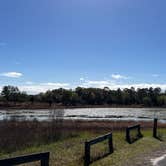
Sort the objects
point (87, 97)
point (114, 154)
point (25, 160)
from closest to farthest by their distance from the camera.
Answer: point (25, 160) < point (114, 154) < point (87, 97)

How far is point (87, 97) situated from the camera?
170375mm

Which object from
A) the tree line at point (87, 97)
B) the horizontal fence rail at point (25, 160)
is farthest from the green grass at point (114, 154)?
the tree line at point (87, 97)

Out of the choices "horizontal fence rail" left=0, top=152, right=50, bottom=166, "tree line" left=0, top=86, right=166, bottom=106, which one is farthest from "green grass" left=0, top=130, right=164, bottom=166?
"tree line" left=0, top=86, right=166, bottom=106

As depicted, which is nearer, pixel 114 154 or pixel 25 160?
pixel 25 160

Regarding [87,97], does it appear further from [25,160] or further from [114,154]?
[25,160]

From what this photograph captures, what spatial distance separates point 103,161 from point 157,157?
224 cm

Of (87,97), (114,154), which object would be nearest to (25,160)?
(114,154)

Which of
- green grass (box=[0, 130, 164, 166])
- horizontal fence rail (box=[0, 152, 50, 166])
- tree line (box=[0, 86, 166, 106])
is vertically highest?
tree line (box=[0, 86, 166, 106])

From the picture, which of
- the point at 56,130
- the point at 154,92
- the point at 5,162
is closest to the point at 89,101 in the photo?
the point at 154,92

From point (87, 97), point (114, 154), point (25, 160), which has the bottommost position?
point (114, 154)

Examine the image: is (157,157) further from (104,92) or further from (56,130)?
(104,92)

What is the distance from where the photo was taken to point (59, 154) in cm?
1283

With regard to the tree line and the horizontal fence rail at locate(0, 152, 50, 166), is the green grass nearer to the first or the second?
the horizontal fence rail at locate(0, 152, 50, 166)

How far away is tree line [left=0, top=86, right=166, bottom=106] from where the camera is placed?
520 feet
